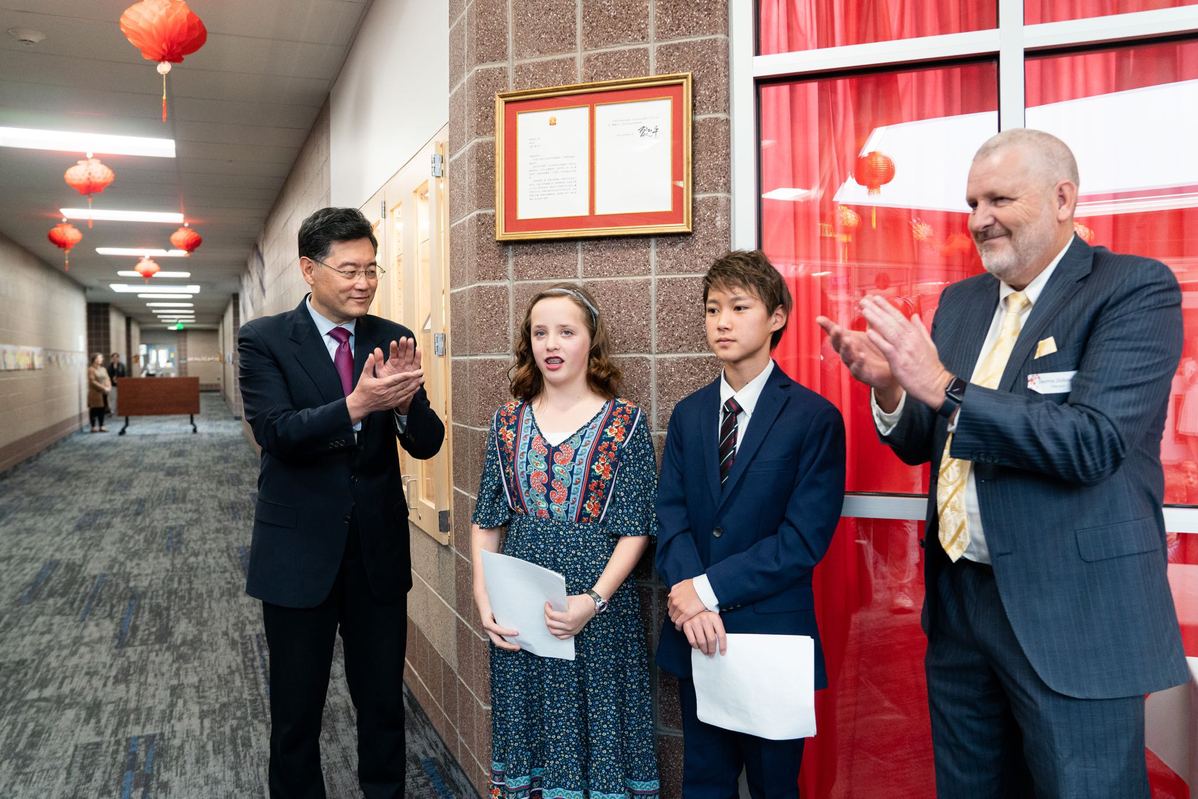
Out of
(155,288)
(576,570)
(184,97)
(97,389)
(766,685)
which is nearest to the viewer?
(766,685)

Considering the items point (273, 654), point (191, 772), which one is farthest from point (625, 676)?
point (191, 772)

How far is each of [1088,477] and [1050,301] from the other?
30cm

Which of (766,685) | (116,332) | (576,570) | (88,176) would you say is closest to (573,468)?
(576,570)

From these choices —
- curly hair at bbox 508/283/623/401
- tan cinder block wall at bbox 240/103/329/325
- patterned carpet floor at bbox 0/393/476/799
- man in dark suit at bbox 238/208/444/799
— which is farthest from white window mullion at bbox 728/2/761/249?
tan cinder block wall at bbox 240/103/329/325

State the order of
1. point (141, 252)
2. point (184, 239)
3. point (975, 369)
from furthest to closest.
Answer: point (141, 252)
point (184, 239)
point (975, 369)

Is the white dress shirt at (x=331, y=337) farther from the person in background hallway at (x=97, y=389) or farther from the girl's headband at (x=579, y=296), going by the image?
the person in background hallway at (x=97, y=389)

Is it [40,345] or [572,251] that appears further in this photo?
[40,345]

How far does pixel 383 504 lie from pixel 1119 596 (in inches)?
61.0

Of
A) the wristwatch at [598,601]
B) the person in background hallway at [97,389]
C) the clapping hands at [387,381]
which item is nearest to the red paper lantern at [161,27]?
the clapping hands at [387,381]

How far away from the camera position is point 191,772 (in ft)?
8.50

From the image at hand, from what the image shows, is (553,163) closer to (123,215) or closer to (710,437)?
(710,437)

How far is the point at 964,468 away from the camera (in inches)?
55.2

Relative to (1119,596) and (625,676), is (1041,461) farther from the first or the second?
(625,676)

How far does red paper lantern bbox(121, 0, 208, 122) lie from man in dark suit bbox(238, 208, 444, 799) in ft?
5.53
